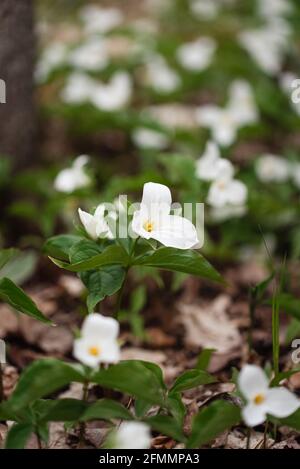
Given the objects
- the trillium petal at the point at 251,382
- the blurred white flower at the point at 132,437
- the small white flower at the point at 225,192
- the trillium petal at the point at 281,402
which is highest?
the small white flower at the point at 225,192

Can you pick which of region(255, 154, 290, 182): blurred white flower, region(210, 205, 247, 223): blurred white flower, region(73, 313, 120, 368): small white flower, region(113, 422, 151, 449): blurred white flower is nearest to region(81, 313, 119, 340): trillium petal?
region(73, 313, 120, 368): small white flower

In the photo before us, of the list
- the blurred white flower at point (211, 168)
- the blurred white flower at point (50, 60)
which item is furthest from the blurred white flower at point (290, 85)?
the blurred white flower at point (50, 60)

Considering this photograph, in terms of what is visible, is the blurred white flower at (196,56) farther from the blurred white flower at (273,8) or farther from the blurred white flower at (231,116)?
the blurred white flower at (273,8)

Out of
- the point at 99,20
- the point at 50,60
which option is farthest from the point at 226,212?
the point at 99,20

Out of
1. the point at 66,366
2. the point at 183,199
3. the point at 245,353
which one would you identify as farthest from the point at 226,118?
the point at 66,366

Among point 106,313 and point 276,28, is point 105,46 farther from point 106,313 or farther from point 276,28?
point 106,313

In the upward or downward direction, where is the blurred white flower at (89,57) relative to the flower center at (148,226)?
upward

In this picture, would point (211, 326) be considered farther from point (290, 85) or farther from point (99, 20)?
point (99, 20)

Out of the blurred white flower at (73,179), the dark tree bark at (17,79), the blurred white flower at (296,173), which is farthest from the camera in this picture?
the blurred white flower at (296,173)

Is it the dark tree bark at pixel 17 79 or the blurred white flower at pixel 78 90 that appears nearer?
the dark tree bark at pixel 17 79
